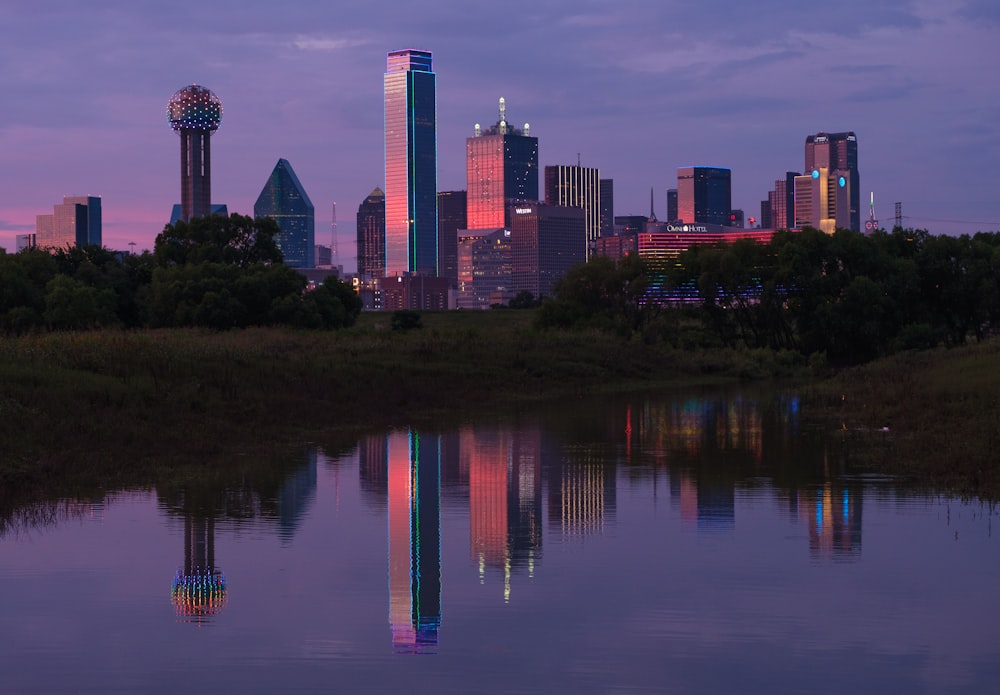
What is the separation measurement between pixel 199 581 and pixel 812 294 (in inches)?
2895

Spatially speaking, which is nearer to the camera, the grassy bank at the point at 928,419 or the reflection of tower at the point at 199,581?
the reflection of tower at the point at 199,581

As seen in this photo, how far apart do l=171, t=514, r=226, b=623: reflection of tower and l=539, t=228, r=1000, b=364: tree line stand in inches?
2667

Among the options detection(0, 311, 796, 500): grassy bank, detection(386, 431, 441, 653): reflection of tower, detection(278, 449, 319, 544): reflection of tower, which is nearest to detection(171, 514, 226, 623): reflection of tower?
detection(278, 449, 319, 544): reflection of tower

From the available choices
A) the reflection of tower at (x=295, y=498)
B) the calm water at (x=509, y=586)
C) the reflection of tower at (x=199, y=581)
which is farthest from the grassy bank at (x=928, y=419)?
the reflection of tower at (x=199, y=581)

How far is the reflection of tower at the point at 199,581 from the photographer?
46.4 feet

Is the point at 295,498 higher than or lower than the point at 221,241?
lower

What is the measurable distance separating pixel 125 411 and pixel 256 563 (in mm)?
13116

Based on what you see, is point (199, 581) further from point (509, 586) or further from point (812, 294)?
point (812, 294)

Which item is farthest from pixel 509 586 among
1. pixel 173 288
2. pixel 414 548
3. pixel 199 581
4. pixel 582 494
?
pixel 173 288

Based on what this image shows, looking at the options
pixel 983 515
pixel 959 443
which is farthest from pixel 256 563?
pixel 959 443

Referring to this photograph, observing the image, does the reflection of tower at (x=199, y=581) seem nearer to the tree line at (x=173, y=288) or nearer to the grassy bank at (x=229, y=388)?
the grassy bank at (x=229, y=388)

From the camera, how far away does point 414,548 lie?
1802cm

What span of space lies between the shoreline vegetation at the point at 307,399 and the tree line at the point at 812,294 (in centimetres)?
1912

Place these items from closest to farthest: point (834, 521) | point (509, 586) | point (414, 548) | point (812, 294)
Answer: point (509, 586) < point (414, 548) < point (834, 521) < point (812, 294)
